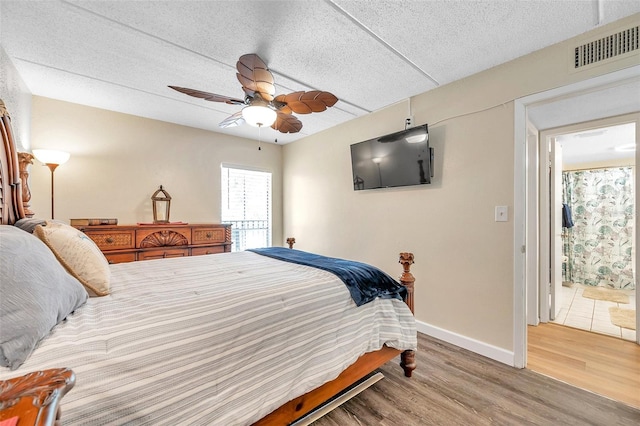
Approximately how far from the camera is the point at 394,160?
2881 millimetres

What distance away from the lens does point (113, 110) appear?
10.3 feet

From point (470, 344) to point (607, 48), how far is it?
97.3 inches

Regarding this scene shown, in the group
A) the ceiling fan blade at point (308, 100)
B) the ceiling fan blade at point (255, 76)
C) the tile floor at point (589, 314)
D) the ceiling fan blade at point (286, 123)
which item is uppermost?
the ceiling fan blade at point (255, 76)

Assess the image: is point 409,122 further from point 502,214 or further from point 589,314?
point 589,314

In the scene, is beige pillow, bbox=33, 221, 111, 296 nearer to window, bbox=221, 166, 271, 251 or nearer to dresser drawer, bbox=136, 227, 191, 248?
dresser drawer, bbox=136, 227, 191, 248

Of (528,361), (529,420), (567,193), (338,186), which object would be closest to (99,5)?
(338,186)

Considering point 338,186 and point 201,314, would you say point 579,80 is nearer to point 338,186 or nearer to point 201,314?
point 338,186

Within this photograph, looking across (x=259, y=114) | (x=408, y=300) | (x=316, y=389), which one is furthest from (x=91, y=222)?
(x=408, y=300)

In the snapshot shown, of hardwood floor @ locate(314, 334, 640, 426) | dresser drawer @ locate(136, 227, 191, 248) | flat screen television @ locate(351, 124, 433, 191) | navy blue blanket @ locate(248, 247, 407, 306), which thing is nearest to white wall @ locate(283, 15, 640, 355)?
flat screen television @ locate(351, 124, 433, 191)

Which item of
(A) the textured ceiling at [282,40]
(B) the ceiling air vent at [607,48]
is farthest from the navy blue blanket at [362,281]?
(B) the ceiling air vent at [607,48]

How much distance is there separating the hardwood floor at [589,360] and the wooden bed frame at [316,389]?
1.23 metres

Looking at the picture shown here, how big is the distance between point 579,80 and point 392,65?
134cm

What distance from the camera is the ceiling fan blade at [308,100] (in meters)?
1.87

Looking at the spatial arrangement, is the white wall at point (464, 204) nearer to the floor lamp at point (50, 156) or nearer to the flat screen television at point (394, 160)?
the flat screen television at point (394, 160)
